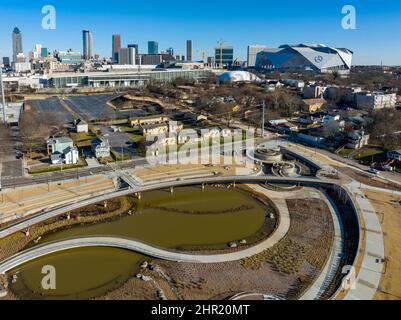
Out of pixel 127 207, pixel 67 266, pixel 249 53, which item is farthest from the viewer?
pixel 249 53

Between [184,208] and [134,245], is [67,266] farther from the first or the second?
[184,208]

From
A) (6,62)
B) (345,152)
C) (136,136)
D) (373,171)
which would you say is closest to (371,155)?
(345,152)

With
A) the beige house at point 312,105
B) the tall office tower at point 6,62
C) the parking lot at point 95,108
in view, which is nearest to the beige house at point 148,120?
the parking lot at point 95,108

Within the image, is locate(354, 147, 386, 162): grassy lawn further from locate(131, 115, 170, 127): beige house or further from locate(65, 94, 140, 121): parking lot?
locate(65, 94, 140, 121): parking lot

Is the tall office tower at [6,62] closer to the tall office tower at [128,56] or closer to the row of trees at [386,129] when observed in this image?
the tall office tower at [128,56]

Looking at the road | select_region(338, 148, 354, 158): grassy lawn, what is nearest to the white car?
select_region(338, 148, 354, 158): grassy lawn
